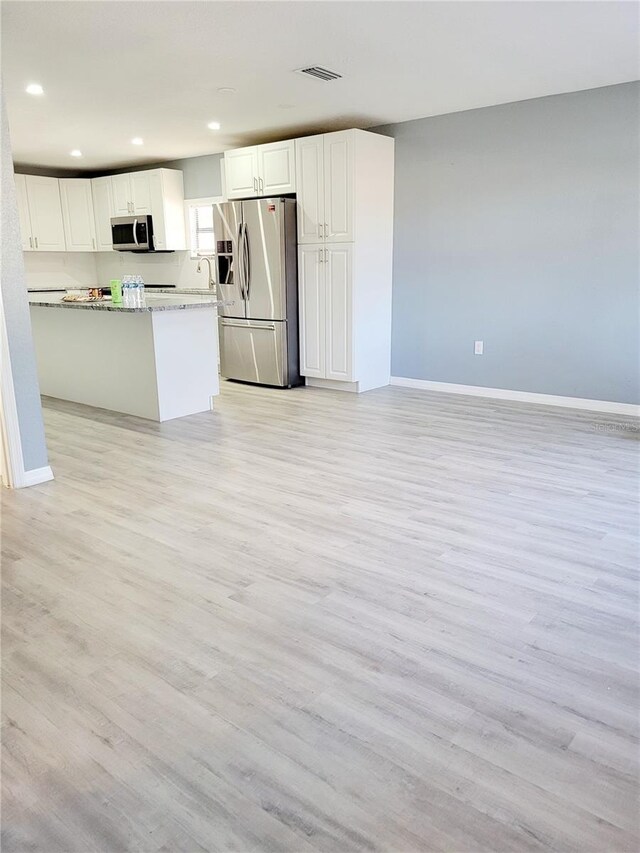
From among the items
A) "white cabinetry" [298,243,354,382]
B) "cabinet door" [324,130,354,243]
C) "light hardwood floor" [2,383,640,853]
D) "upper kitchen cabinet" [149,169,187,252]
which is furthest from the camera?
"upper kitchen cabinet" [149,169,187,252]

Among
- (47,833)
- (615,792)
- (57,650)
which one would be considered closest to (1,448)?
(57,650)

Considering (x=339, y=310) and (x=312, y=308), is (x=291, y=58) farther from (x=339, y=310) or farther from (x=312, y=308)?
(x=312, y=308)

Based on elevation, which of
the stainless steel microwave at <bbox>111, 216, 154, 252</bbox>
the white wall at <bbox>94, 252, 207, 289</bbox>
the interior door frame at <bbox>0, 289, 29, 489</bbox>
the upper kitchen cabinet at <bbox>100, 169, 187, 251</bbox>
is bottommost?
the interior door frame at <bbox>0, 289, 29, 489</bbox>

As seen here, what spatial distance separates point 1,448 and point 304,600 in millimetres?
2173

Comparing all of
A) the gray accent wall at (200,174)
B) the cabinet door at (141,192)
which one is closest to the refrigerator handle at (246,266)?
the gray accent wall at (200,174)

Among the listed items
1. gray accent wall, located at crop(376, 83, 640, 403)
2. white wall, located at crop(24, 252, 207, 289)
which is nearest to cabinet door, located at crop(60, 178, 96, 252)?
white wall, located at crop(24, 252, 207, 289)

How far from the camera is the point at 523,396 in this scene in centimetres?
537

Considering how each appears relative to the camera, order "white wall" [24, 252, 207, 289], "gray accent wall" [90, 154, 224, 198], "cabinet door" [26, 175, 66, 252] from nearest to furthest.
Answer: "gray accent wall" [90, 154, 224, 198], "white wall" [24, 252, 207, 289], "cabinet door" [26, 175, 66, 252]

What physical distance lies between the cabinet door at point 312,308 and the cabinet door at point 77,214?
157 inches

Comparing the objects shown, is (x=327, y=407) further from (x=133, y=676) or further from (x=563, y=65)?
(x=133, y=676)

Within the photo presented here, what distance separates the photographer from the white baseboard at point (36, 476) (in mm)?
3467

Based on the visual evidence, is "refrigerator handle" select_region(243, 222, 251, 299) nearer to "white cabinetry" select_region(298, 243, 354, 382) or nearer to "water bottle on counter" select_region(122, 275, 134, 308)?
"white cabinetry" select_region(298, 243, 354, 382)

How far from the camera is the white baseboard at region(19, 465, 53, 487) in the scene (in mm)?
3467

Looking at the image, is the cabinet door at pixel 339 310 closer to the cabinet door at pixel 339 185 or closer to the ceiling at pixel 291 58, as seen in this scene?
the cabinet door at pixel 339 185
